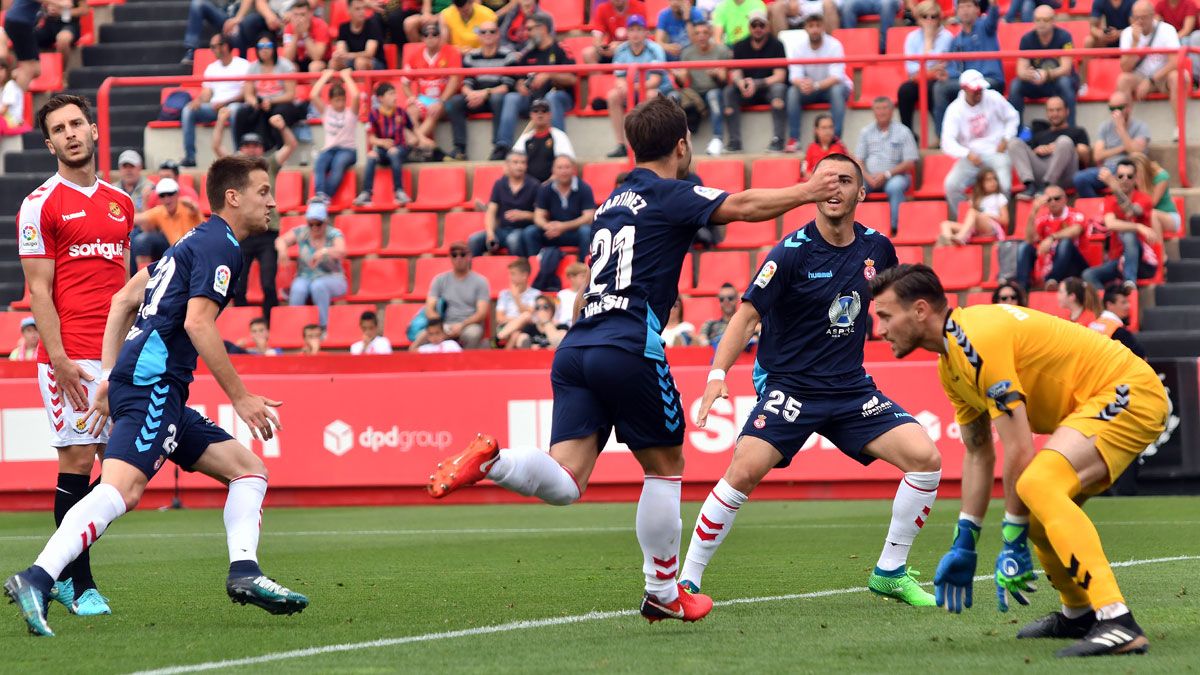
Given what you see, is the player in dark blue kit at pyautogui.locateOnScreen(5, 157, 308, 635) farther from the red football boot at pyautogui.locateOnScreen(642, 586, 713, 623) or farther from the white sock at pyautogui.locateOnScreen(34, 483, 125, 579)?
the red football boot at pyautogui.locateOnScreen(642, 586, 713, 623)

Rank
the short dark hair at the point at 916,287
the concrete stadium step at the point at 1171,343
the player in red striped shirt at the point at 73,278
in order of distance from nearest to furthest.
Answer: the short dark hair at the point at 916,287 → the player in red striped shirt at the point at 73,278 → the concrete stadium step at the point at 1171,343

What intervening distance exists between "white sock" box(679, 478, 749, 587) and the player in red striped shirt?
285 centimetres

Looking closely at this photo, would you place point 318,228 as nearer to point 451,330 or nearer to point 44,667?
point 451,330

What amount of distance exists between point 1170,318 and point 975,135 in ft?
9.68

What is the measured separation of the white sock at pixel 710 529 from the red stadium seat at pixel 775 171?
1168 centimetres

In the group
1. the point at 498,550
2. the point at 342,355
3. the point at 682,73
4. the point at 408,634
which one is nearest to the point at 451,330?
the point at 342,355

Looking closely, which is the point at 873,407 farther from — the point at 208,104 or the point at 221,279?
the point at 208,104

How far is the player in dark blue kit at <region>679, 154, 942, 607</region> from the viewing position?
27.6 feet

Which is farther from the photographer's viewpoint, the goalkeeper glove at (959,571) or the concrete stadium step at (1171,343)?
the concrete stadium step at (1171,343)

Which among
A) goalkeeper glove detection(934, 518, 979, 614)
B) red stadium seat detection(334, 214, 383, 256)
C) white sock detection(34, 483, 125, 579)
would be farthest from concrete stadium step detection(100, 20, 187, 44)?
goalkeeper glove detection(934, 518, 979, 614)

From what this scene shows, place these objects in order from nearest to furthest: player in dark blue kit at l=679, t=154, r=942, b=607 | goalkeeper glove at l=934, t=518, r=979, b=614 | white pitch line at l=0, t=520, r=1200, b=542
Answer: goalkeeper glove at l=934, t=518, r=979, b=614, player in dark blue kit at l=679, t=154, r=942, b=607, white pitch line at l=0, t=520, r=1200, b=542

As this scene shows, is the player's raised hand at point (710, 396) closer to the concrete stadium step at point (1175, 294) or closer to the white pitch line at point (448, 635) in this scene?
the white pitch line at point (448, 635)

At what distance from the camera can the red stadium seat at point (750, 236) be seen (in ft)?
63.8

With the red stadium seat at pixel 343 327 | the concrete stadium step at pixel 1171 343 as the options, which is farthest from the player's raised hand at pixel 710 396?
the red stadium seat at pixel 343 327
